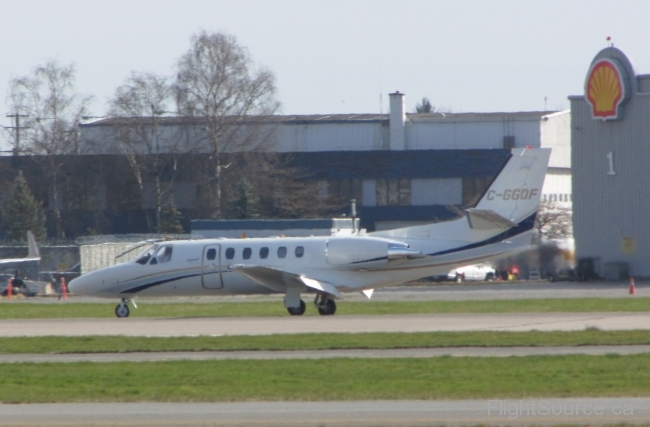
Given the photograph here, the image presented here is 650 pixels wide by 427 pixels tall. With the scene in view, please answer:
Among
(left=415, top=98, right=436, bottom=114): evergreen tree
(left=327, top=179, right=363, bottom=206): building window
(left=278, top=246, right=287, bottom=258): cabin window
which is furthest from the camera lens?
(left=415, top=98, right=436, bottom=114): evergreen tree

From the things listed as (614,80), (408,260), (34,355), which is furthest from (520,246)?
(614,80)

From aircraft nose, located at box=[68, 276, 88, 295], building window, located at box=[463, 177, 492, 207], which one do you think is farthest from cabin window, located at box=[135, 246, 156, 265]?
building window, located at box=[463, 177, 492, 207]

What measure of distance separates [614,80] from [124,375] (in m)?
43.8

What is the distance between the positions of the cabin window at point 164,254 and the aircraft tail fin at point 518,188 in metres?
9.73

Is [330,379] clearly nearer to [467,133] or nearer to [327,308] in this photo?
[327,308]

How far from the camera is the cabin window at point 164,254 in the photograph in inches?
1270

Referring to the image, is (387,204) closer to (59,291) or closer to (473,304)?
(59,291)

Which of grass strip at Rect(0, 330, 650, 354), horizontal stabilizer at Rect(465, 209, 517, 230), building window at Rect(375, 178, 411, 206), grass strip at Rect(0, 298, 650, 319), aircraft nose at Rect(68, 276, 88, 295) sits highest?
building window at Rect(375, 178, 411, 206)

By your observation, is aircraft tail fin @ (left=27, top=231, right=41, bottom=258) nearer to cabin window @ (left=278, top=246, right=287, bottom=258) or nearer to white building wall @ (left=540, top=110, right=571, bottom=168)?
cabin window @ (left=278, top=246, right=287, bottom=258)

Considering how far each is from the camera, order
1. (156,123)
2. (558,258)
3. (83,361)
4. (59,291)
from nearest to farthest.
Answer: (83,361)
(558,258)
(59,291)
(156,123)

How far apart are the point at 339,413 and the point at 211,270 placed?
19952mm

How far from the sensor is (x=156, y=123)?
69125mm

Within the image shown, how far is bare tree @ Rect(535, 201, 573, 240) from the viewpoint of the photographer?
226ft

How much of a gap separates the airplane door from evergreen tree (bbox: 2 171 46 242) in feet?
132
